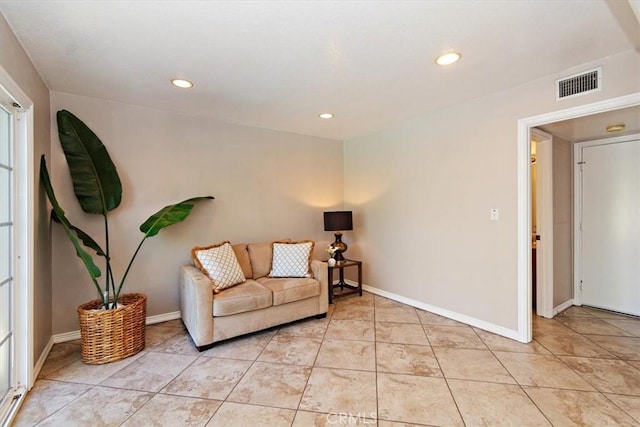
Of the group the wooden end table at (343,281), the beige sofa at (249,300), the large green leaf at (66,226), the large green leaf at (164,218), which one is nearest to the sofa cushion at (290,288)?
the beige sofa at (249,300)

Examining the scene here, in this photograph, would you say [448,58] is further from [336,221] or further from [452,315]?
[452,315]

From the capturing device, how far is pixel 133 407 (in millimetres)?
1916

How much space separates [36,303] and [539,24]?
4.02 m

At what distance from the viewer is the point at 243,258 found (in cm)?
355

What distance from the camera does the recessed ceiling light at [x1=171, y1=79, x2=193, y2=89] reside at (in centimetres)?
256

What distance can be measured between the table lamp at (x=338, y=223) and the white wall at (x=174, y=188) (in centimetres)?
36

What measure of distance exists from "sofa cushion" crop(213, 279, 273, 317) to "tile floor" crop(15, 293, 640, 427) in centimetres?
33

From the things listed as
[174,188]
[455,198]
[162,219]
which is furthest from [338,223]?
[162,219]

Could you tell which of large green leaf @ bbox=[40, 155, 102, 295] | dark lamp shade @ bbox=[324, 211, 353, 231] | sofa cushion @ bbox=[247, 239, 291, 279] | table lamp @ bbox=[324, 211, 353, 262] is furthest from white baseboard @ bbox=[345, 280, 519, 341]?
large green leaf @ bbox=[40, 155, 102, 295]

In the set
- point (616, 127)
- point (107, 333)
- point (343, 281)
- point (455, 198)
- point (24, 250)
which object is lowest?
point (343, 281)

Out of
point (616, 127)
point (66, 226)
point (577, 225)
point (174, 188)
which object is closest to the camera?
point (66, 226)

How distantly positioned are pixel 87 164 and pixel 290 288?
2.26 m

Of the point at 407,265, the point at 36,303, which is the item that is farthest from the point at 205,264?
the point at 407,265

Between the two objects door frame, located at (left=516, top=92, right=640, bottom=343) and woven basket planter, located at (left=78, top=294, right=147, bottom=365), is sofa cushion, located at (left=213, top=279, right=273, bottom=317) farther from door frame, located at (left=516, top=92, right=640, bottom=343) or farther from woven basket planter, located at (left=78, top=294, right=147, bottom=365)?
door frame, located at (left=516, top=92, right=640, bottom=343)
